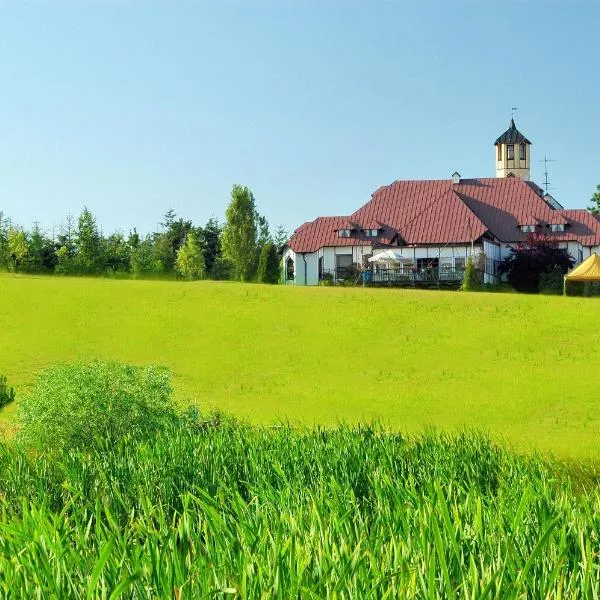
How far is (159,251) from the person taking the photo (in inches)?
2793

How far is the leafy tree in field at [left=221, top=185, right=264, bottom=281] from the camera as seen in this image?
2714 inches

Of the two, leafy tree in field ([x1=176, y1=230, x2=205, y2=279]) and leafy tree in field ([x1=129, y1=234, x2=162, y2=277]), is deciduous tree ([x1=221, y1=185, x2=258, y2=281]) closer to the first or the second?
leafy tree in field ([x1=176, y1=230, x2=205, y2=279])

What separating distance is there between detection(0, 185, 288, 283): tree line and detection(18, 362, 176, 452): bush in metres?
45.7

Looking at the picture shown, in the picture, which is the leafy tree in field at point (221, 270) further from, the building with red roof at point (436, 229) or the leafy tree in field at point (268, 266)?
the building with red roof at point (436, 229)

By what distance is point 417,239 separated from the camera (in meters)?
58.8

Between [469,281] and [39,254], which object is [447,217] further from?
[39,254]

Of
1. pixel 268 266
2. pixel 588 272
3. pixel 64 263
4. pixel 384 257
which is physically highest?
pixel 384 257

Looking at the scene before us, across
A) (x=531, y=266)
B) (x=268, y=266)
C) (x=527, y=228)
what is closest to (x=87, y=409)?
(x=531, y=266)

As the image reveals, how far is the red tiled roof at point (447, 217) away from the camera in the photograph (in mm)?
59469

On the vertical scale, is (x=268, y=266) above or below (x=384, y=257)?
below

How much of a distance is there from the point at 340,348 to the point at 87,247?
30.3 meters

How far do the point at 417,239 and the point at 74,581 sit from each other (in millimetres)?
54632

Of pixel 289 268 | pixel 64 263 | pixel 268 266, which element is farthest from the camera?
pixel 268 266

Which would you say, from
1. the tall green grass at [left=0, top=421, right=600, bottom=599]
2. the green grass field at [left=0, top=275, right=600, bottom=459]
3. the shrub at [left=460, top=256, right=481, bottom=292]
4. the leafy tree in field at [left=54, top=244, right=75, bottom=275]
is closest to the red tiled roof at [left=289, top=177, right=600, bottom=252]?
the shrub at [left=460, top=256, right=481, bottom=292]
